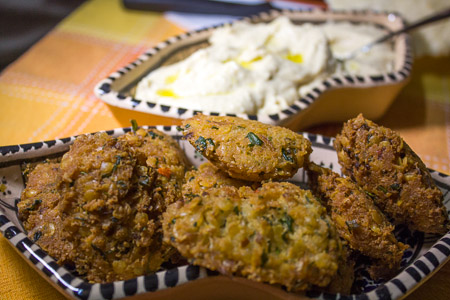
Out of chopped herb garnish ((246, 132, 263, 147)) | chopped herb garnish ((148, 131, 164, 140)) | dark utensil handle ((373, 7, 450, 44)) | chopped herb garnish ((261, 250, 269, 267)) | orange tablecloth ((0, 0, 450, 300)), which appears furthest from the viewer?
dark utensil handle ((373, 7, 450, 44))

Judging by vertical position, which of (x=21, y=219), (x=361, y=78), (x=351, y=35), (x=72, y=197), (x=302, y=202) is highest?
(x=351, y=35)

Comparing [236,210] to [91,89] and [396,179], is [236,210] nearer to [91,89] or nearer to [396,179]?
[396,179]

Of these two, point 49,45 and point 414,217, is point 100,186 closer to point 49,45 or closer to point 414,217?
point 414,217

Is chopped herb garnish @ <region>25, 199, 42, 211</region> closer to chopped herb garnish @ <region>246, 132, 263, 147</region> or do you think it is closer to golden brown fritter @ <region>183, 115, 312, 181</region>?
golden brown fritter @ <region>183, 115, 312, 181</region>

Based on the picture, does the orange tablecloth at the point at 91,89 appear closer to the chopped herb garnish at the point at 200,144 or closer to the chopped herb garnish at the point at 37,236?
the chopped herb garnish at the point at 37,236

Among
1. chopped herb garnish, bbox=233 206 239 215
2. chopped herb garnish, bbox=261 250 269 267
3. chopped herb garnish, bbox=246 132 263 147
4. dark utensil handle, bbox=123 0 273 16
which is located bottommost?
chopped herb garnish, bbox=261 250 269 267

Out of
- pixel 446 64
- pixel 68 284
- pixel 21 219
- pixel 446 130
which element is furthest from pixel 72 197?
pixel 446 64

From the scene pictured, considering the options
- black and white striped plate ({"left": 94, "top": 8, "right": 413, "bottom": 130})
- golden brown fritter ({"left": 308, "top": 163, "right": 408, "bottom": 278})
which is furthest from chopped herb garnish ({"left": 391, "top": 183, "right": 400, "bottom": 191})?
black and white striped plate ({"left": 94, "top": 8, "right": 413, "bottom": 130})
